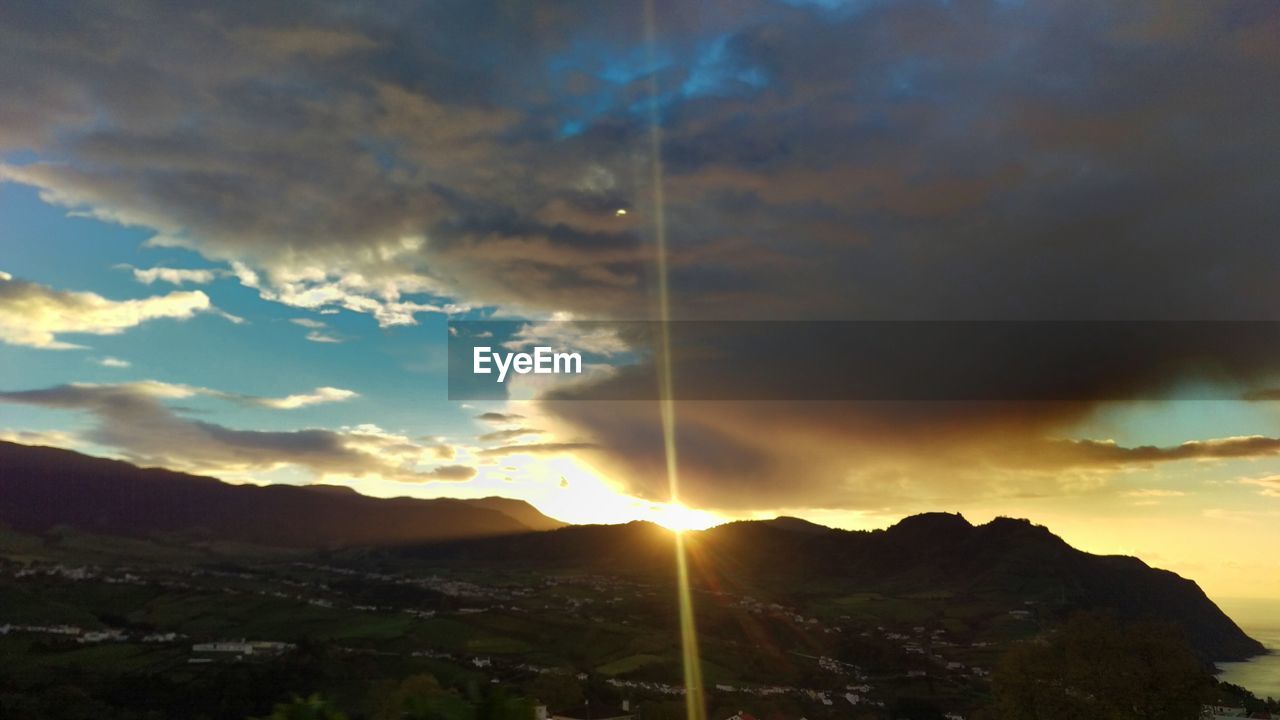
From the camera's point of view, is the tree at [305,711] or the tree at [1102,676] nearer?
the tree at [305,711]

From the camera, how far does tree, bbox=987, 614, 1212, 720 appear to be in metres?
55.0

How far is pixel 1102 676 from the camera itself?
57.6 m

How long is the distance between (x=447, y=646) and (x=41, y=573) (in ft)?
359

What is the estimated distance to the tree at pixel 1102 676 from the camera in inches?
2164

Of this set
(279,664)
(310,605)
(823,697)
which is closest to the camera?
(279,664)

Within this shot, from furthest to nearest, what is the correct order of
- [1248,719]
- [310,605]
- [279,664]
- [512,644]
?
[310,605] → [512,644] → [279,664] → [1248,719]

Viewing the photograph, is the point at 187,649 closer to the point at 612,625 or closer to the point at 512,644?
the point at 512,644

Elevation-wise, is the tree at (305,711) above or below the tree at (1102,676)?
above

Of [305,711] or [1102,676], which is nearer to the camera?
[305,711]

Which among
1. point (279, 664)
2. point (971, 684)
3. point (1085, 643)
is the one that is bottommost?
point (971, 684)

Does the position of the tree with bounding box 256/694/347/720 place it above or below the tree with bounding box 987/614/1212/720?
above

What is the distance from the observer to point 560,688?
10912 centimetres

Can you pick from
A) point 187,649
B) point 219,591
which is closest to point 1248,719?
point 187,649

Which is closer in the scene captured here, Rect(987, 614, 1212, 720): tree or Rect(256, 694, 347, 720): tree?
Rect(256, 694, 347, 720): tree
